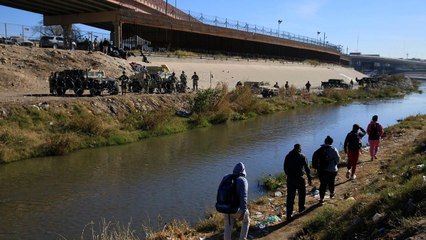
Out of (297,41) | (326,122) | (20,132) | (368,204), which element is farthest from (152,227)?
(297,41)

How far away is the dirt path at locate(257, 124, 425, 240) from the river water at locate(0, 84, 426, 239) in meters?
2.67

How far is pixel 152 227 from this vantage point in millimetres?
11523

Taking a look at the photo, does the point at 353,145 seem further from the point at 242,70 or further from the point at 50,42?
the point at 242,70

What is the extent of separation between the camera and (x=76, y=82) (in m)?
29.4

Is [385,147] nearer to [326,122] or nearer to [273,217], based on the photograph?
[273,217]

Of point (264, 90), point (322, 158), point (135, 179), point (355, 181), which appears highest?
point (322, 158)

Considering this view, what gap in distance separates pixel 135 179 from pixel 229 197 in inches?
383

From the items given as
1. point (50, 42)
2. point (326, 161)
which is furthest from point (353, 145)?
point (50, 42)

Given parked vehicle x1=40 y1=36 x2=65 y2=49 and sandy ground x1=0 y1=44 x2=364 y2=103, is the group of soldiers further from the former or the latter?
parked vehicle x1=40 y1=36 x2=65 y2=49

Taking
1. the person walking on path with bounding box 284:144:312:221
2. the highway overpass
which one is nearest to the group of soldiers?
the highway overpass

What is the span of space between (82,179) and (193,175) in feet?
14.0

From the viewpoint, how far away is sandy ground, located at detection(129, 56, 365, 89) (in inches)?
1973

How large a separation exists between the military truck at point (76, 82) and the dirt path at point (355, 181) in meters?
17.5

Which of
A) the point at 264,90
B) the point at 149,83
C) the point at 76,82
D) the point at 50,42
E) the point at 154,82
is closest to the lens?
the point at 76,82
